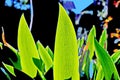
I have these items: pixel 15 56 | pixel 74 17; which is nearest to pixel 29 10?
pixel 74 17

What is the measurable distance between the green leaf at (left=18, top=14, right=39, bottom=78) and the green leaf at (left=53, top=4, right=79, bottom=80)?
109 mm

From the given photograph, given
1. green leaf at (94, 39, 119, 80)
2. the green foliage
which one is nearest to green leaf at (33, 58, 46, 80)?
the green foliage

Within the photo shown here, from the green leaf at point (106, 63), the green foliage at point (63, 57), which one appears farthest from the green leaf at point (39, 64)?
the green leaf at point (106, 63)

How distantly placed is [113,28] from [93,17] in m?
0.23

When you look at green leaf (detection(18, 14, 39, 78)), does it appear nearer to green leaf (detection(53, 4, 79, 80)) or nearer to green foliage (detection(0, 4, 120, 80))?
green foliage (detection(0, 4, 120, 80))

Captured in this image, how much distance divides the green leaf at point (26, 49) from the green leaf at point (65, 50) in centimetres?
11

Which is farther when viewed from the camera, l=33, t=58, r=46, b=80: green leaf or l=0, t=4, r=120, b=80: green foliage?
l=33, t=58, r=46, b=80: green leaf

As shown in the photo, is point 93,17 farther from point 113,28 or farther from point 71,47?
point 71,47

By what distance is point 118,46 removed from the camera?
3.04 metres

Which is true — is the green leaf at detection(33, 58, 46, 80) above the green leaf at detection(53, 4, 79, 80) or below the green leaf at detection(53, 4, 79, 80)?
below

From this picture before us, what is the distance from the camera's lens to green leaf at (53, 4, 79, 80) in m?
0.66

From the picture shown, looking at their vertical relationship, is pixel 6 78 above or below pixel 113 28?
above

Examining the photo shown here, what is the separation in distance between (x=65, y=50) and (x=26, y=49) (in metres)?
0.15

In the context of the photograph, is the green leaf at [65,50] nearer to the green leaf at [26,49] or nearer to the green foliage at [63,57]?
the green foliage at [63,57]
